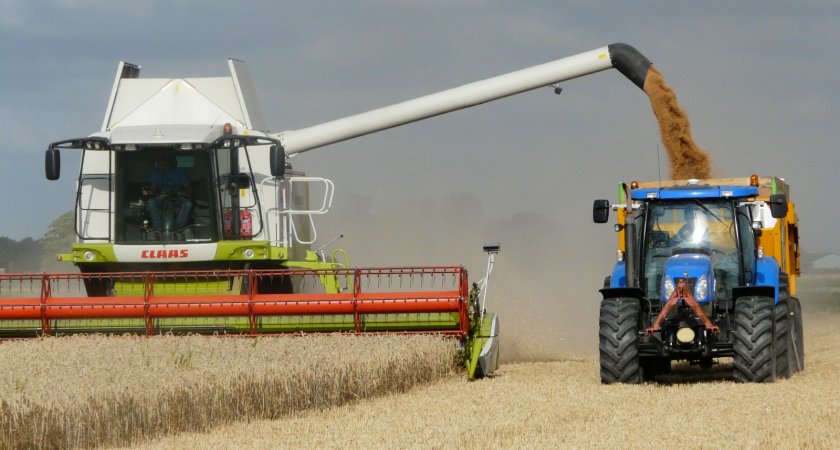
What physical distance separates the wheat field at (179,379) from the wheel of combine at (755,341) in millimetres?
2153

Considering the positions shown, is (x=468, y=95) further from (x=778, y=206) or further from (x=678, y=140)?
(x=778, y=206)

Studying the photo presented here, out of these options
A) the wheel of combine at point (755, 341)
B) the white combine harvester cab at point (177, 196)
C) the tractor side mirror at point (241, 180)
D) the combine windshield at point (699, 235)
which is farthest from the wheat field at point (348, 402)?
the tractor side mirror at point (241, 180)

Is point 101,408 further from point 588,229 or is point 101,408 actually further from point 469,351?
point 588,229

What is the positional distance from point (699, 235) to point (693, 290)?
0.65 m

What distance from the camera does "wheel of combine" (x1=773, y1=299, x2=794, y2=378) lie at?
9398 millimetres

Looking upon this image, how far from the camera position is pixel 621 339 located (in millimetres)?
9039

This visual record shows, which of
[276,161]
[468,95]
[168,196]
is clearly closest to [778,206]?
[276,161]

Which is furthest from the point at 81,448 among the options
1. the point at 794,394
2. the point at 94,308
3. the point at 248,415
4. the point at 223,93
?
the point at 223,93

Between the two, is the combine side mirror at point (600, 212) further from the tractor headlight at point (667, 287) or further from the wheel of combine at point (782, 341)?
the wheel of combine at point (782, 341)

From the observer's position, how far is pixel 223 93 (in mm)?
12023

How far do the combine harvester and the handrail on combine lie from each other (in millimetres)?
11

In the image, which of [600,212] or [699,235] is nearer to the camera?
[600,212]

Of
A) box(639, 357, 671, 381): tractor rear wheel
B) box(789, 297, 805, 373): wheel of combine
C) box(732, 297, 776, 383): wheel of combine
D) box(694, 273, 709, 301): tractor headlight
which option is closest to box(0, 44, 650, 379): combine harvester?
box(639, 357, 671, 381): tractor rear wheel

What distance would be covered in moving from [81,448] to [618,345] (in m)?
4.01
